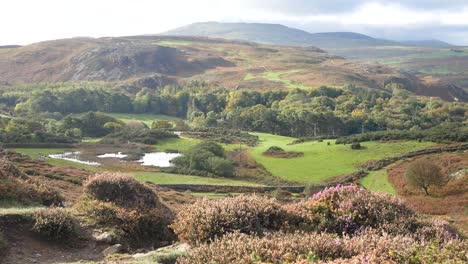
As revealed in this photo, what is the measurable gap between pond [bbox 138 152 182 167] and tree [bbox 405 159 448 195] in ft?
141

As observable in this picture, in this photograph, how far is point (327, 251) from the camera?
8.30 meters

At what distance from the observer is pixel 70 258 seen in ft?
39.4

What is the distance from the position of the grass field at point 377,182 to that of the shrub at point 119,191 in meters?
46.0

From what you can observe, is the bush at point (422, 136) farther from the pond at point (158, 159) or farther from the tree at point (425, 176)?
the pond at point (158, 159)

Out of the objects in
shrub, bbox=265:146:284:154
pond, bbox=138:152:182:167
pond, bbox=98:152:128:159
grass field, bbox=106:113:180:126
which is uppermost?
shrub, bbox=265:146:284:154

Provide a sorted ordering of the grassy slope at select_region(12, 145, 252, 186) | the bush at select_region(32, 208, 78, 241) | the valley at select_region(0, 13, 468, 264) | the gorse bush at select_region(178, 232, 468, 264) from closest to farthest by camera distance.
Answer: the gorse bush at select_region(178, 232, 468, 264), the valley at select_region(0, 13, 468, 264), the bush at select_region(32, 208, 78, 241), the grassy slope at select_region(12, 145, 252, 186)

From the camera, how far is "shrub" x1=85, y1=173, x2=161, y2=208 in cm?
1605

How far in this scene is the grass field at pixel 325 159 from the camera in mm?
73312

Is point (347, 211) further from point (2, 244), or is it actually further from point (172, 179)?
point (172, 179)

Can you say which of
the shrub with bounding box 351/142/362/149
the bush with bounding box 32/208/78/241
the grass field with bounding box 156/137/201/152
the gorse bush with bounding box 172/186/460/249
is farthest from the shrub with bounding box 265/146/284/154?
the bush with bounding box 32/208/78/241

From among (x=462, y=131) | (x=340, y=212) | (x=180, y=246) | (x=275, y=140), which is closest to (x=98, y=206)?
(x=180, y=246)

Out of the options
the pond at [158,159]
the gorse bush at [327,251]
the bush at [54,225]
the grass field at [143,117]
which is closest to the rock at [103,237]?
the bush at [54,225]

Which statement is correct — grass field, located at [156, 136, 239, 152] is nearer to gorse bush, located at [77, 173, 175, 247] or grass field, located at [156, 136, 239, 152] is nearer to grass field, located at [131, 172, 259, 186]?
grass field, located at [131, 172, 259, 186]

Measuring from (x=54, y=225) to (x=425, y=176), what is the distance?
164ft
